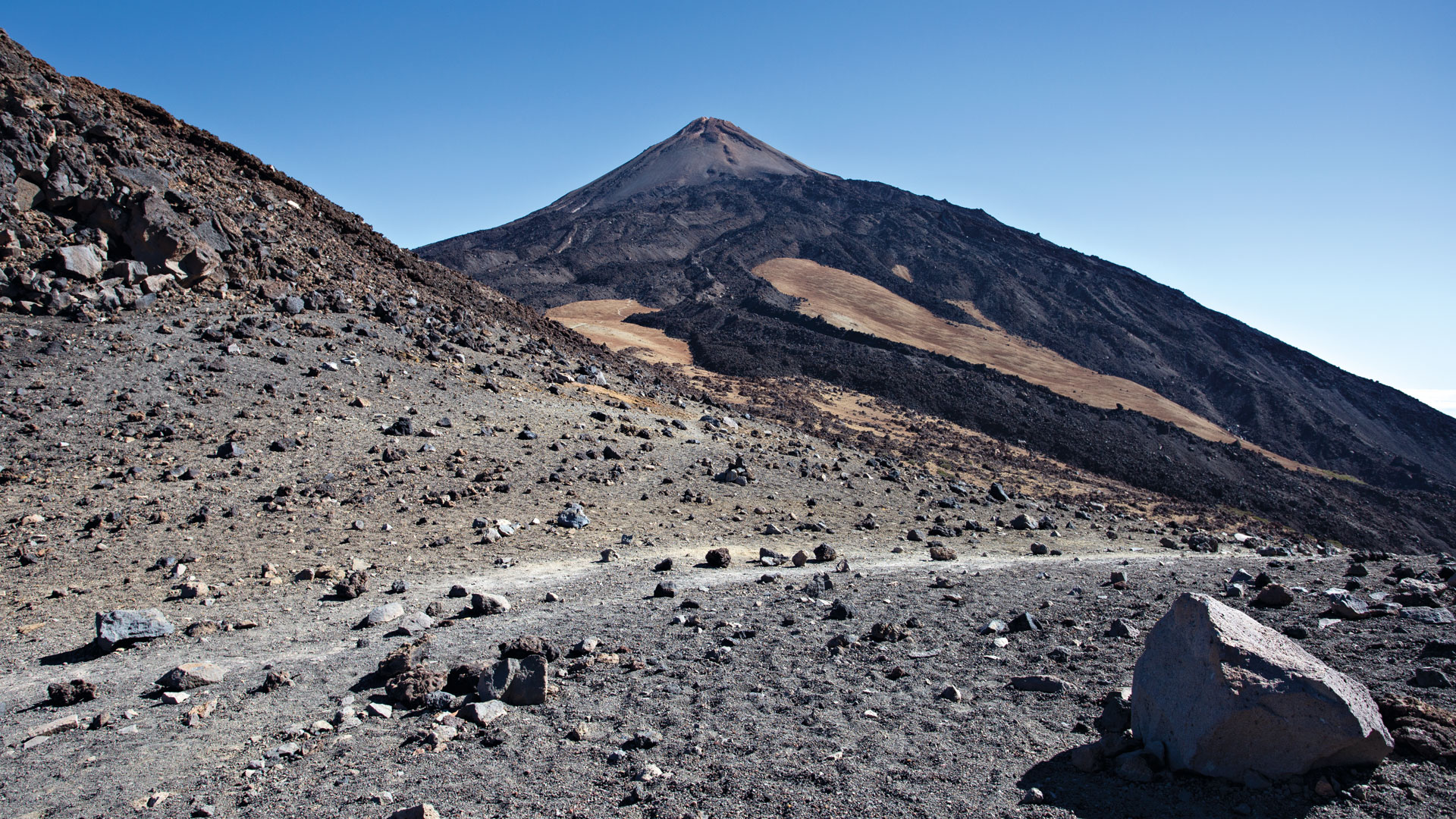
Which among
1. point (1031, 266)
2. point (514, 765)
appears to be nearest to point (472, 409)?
point (514, 765)

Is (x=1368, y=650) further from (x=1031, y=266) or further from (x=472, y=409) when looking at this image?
(x=1031, y=266)

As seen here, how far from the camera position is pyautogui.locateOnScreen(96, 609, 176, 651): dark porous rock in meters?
6.22

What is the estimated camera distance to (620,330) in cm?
4462

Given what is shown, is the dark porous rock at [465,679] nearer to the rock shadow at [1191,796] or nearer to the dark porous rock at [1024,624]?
the rock shadow at [1191,796]

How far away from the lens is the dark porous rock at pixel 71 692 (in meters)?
5.23

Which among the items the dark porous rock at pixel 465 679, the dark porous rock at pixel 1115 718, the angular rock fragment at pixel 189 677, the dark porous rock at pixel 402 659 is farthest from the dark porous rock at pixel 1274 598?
the angular rock fragment at pixel 189 677

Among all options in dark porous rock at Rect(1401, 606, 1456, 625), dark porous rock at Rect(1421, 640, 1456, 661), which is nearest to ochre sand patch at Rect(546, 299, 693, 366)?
dark porous rock at Rect(1401, 606, 1456, 625)

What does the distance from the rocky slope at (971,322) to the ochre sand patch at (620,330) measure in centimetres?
136

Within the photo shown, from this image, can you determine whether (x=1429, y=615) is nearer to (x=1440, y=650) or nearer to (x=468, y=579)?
(x=1440, y=650)

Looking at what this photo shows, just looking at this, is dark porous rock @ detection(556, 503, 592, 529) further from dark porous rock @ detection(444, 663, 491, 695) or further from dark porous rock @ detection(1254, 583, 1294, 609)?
dark porous rock @ detection(1254, 583, 1294, 609)

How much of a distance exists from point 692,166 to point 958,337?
2850 inches

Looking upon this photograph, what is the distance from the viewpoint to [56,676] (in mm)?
5777

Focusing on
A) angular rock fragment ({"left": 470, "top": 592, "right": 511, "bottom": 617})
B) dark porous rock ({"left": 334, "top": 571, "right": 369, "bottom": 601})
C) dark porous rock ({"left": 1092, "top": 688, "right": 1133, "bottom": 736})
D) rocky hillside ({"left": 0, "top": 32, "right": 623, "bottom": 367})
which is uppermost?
rocky hillside ({"left": 0, "top": 32, "right": 623, "bottom": 367})

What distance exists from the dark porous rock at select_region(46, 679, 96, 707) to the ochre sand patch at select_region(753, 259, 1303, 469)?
145 ft
